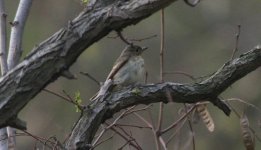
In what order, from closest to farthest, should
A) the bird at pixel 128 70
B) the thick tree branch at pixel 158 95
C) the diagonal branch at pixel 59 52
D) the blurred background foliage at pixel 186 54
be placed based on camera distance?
the diagonal branch at pixel 59 52 < the thick tree branch at pixel 158 95 < the bird at pixel 128 70 < the blurred background foliage at pixel 186 54

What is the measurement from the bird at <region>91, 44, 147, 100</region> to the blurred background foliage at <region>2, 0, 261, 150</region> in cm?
675

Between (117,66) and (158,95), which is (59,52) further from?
(117,66)

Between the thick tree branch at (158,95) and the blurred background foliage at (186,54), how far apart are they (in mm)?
7108

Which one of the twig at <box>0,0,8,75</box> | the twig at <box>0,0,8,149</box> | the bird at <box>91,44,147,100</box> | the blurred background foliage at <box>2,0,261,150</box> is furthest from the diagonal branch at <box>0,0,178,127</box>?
the blurred background foliage at <box>2,0,261,150</box>

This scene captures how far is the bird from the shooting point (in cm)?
396

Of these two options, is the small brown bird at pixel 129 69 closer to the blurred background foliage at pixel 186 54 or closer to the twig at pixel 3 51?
the twig at pixel 3 51

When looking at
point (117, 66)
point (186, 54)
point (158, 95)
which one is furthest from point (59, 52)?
point (186, 54)

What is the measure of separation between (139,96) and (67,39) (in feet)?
2.04

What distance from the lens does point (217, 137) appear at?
1232cm

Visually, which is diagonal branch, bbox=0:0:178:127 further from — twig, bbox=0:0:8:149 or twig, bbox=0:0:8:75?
twig, bbox=0:0:8:75

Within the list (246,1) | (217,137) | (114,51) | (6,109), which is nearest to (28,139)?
(114,51)

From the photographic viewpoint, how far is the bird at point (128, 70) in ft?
13.0

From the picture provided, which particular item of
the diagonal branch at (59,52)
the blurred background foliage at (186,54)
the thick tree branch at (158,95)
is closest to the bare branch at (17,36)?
the thick tree branch at (158,95)

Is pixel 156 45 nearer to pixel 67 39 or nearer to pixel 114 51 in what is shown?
pixel 114 51
